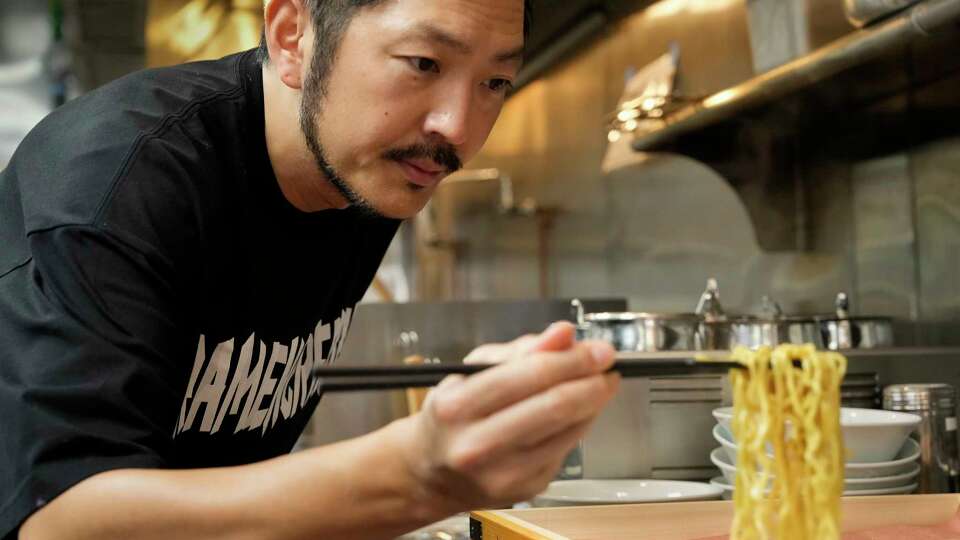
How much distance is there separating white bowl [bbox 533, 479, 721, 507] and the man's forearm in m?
1.01

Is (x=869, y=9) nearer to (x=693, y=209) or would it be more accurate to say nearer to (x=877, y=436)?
(x=877, y=436)

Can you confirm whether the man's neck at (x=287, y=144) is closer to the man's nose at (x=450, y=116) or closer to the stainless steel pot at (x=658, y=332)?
the man's nose at (x=450, y=116)

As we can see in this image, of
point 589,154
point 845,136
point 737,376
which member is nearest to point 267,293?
point 737,376

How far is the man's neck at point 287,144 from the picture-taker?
1.55 meters

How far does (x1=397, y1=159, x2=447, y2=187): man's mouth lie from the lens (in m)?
1.42

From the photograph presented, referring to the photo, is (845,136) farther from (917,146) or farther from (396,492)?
(396,492)

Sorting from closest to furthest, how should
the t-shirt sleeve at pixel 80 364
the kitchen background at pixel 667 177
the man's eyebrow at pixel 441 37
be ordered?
1. the t-shirt sleeve at pixel 80 364
2. the man's eyebrow at pixel 441 37
3. the kitchen background at pixel 667 177

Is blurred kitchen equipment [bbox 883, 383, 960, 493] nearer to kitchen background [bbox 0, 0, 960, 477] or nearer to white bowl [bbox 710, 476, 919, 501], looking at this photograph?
white bowl [bbox 710, 476, 919, 501]

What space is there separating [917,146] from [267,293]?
1.93 m

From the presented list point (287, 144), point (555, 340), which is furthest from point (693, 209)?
point (555, 340)

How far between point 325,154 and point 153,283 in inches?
14.0

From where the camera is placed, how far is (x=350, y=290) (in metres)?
1.98

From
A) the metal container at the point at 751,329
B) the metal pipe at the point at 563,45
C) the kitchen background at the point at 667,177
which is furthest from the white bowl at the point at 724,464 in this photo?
the metal pipe at the point at 563,45

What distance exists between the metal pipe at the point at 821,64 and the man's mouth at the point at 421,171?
3.18 feet
